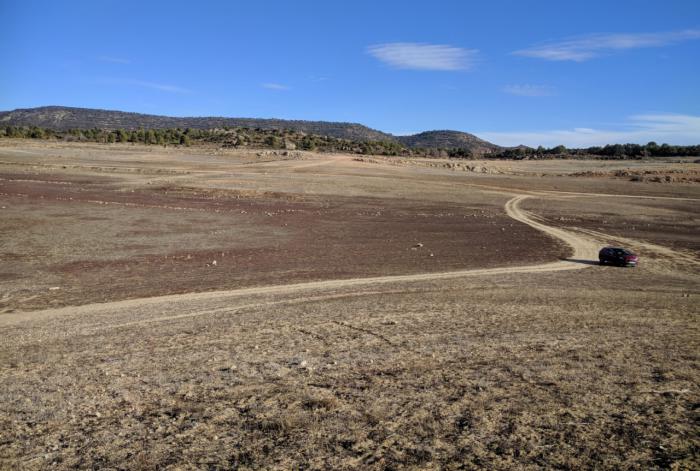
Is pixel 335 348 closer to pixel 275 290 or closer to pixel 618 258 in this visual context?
pixel 275 290

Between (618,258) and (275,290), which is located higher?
(618,258)

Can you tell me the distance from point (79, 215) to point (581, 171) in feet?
267

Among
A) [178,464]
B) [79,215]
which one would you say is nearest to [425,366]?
[178,464]

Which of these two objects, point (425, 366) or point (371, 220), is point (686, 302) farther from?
point (371, 220)

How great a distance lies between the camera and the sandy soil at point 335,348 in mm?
7574

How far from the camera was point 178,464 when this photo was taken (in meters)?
7.06

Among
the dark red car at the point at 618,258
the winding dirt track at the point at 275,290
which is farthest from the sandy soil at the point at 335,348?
the dark red car at the point at 618,258

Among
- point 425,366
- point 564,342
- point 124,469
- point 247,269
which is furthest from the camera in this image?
point 247,269

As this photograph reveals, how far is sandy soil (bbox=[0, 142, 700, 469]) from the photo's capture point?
7.57 m

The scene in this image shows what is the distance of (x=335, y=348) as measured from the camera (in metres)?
12.0

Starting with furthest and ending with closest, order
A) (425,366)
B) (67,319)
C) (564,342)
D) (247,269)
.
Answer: (247,269), (67,319), (564,342), (425,366)

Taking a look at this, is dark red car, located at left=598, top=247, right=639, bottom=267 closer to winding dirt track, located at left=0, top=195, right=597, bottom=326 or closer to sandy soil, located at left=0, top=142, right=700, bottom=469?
sandy soil, located at left=0, top=142, right=700, bottom=469

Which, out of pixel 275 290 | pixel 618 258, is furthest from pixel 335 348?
pixel 618 258

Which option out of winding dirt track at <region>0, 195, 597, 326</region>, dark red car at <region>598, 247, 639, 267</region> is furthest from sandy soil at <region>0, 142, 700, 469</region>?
dark red car at <region>598, 247, 639, 267</region>
